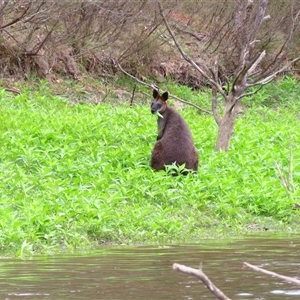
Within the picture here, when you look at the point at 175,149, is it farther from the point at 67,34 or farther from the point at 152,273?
the point at 67,34

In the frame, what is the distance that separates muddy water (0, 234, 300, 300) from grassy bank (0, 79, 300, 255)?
0.59m

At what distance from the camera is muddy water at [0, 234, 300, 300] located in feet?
16.9

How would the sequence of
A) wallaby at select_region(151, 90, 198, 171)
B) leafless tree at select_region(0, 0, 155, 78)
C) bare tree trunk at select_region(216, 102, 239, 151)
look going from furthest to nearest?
leafless tree at select_region(0, 0, 155, 78) → bare tree trunk at select_region(216, 102, 239, 151) → wallaby at select_region(151, 90, 198, 171)

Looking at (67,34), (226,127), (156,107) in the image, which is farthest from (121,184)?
(67,34)

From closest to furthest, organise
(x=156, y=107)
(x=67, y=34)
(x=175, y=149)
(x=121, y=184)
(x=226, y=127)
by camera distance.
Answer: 1. (x=121, y=184)
2. (x=175, y=149)
3. (x=156, y=107)
4. (x=226, y=127)
5. (x=67, y=34)

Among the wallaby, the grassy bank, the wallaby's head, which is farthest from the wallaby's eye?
the wallaby

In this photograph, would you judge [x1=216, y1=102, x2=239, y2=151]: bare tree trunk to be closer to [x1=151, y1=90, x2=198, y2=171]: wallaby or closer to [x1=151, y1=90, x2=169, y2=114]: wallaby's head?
[x1=151, y1=90, x2=169, y2=114]: wallaby's head

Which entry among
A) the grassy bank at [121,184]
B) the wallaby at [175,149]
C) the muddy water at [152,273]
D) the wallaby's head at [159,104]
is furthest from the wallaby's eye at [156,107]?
the muddy water at [152,273]

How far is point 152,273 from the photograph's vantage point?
5953 millimetres

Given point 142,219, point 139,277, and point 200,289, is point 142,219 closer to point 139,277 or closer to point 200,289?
point 139,277

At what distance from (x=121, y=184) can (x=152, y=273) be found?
12.7ft

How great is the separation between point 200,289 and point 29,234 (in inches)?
99.9

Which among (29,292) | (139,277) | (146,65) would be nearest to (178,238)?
(139,277)

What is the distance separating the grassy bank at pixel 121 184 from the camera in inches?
313
